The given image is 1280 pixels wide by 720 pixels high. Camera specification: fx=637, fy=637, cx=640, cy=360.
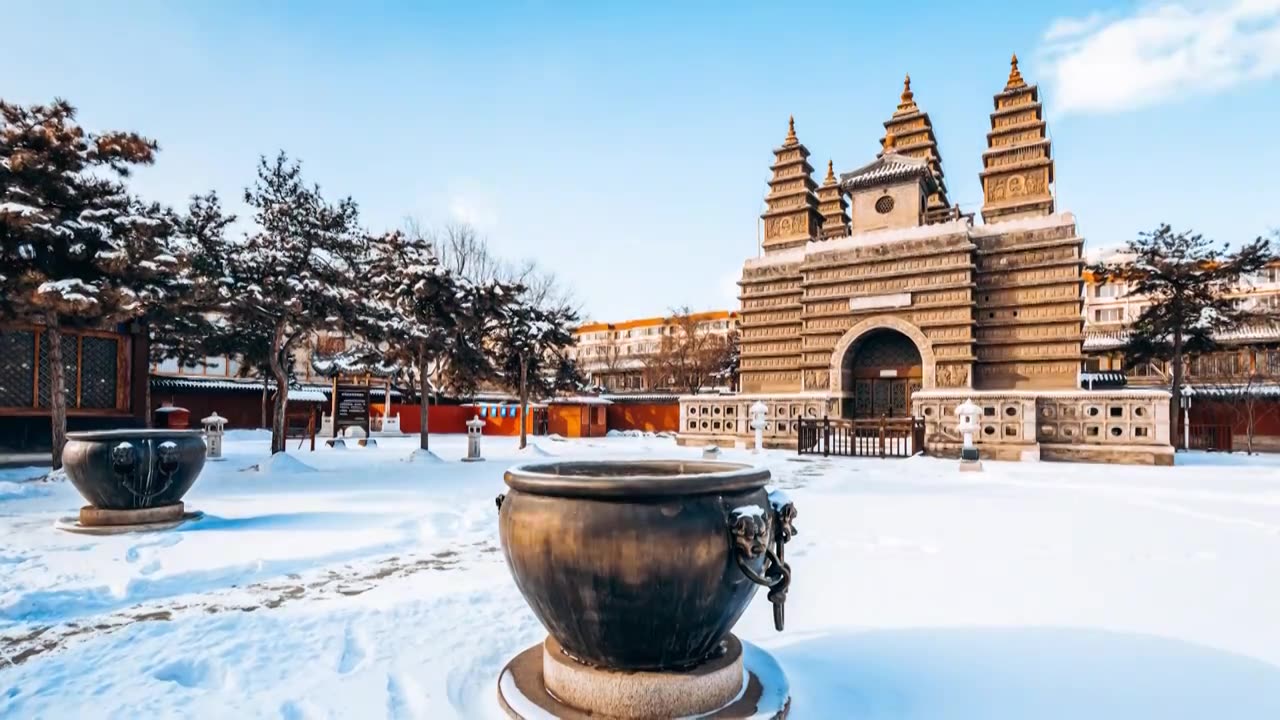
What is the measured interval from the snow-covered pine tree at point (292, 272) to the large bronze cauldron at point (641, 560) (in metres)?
12.3

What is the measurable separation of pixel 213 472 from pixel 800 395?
56.1ft

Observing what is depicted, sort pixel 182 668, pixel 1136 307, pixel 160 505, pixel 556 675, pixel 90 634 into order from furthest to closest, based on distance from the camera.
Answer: pixel 1136 307
pixel 160 505
pixel 90 634
pixel 182 668
pixel 556 675

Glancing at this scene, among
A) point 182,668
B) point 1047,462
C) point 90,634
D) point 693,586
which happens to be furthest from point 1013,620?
point 1047,462

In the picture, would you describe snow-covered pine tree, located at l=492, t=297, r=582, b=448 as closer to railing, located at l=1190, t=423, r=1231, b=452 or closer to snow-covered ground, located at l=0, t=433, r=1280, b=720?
snow-covered ground, located at l=0, t=433, r=1280, b=720

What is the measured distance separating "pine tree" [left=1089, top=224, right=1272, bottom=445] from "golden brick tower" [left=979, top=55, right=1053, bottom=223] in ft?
14.1

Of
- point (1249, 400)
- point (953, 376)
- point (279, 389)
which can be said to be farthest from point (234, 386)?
point (1249, 400)

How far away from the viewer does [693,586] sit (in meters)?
2.58

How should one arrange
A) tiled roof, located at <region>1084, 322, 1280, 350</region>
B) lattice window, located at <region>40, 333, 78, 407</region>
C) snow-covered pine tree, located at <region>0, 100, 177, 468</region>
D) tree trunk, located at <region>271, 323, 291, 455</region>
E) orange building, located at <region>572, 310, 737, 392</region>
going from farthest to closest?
1. orange building, located at <region>572, 310, 737, 392</region>
2. tiled roof, located at <region>1084, 322, 1280, 350</region>
3. tree trunk, located at <region>271, 323, 291, 455</region>
4. lattice window, located at <region>40, 333, 78, 407</region>
5. snow-covered pine tree, located at <region>0, 100, 177, 468</region>

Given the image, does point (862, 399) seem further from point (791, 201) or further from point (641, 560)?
point (641, 560)

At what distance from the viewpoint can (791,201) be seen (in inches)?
1085

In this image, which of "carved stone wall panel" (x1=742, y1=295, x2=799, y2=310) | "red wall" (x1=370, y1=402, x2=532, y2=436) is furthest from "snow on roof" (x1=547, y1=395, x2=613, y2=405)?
"carved stone wall panel" (x1=742, y1=295, x2=799, y2=310)

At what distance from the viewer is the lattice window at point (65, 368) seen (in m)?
11.9

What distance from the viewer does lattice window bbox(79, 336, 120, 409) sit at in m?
12.3

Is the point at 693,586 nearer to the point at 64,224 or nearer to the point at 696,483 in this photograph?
the point at 696,483
